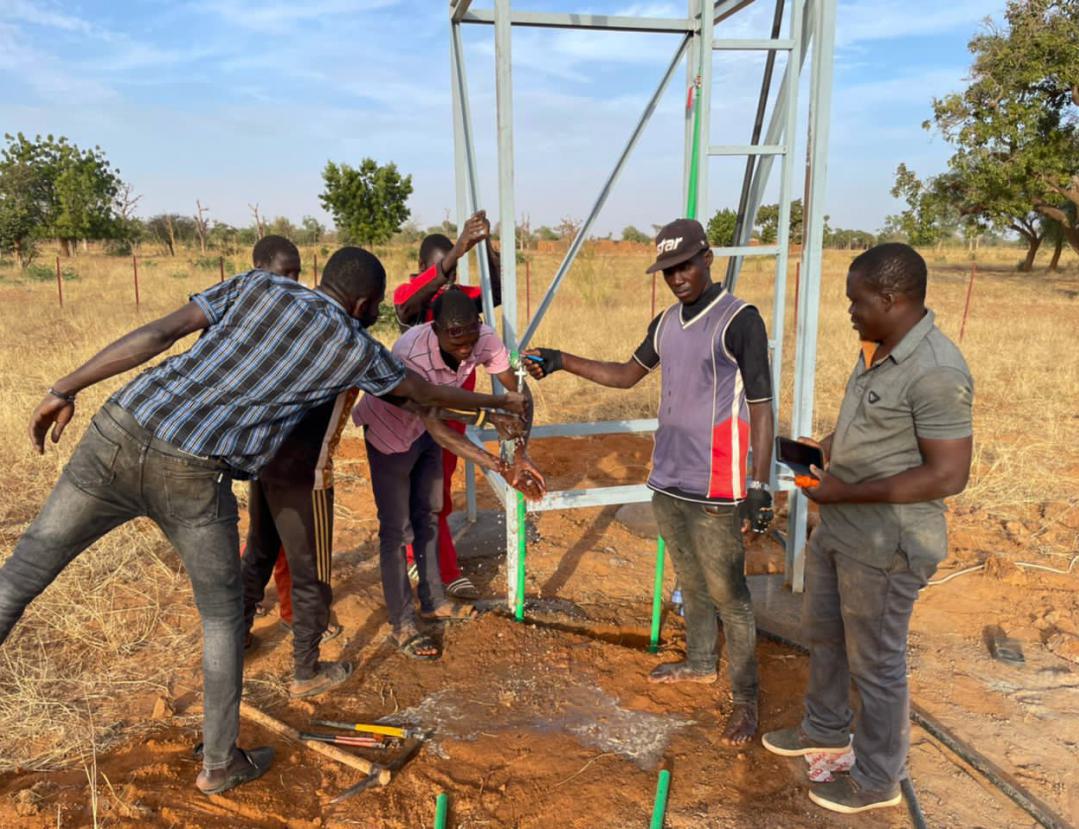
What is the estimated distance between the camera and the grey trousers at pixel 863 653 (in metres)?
2.41

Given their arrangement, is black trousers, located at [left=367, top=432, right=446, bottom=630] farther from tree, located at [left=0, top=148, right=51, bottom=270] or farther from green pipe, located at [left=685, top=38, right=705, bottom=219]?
tree, located at [left=0, top=148, right=51, bottom=270]

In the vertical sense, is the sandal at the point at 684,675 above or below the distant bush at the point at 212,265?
below

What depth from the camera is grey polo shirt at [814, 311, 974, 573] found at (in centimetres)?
217

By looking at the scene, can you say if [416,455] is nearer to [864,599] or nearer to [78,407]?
[864,599]

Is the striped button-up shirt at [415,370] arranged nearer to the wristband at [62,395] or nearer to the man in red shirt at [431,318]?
the man in red shirt at [431,318]

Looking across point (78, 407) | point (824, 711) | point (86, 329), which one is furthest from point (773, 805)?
point (86, 329)

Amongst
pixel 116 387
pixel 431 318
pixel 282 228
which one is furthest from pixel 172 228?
pixel 431 318

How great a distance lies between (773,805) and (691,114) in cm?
316

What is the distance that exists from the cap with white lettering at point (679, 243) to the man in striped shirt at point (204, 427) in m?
1.11

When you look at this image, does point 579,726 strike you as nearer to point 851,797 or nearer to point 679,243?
point 851,797

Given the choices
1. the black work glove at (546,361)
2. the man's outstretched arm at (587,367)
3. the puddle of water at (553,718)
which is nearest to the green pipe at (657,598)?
the puddle of water at (553,718)

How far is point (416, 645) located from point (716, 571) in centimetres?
153

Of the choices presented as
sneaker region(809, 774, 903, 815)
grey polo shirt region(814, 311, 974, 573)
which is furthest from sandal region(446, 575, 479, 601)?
grey polo shirt region(814, 311, 974, 573)

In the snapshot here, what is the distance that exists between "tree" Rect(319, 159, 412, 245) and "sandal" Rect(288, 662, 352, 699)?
25130mm
